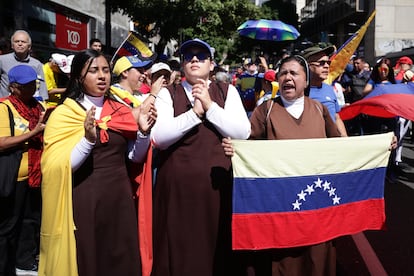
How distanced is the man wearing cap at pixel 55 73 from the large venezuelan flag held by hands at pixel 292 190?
348 cm

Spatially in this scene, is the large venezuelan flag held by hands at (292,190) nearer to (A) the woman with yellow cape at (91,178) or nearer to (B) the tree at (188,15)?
(A) the woman with yellow cape at (91,178)

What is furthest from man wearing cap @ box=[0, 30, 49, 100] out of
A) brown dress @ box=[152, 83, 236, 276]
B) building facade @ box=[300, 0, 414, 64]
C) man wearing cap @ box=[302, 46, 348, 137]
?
building facade @ box=[300, 0, 414, 64]

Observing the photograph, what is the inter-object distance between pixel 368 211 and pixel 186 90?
1652mm

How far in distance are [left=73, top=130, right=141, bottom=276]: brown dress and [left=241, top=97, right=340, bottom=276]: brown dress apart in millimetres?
918

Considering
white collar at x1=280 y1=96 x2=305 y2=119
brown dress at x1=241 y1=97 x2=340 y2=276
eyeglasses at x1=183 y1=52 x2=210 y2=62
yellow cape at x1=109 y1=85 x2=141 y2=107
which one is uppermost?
eyeglasses at x1=183 y1=52 x2=210 y2=62

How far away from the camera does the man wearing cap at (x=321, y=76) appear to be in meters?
4.66

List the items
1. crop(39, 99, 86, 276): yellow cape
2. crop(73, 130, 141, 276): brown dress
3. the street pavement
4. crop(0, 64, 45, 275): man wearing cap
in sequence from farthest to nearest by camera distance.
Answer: the street pavement, crop(0, 64, 45, 275): man wearing cap, crop(73, 130, 141, 276): brown dress, crop(39, 99, 86, 276): yellow cape

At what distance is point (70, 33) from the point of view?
1950 cm

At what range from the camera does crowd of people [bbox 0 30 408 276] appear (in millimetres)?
3207

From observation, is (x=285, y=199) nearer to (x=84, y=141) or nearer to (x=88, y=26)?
(x=84, y=141)

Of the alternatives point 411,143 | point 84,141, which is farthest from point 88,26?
point 84,141

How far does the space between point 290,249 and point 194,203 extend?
2.49 ft

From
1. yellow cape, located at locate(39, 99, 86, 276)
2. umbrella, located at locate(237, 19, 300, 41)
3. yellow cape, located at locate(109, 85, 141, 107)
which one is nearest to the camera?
yellow cape, located at locate(39, 99, 86, 276)

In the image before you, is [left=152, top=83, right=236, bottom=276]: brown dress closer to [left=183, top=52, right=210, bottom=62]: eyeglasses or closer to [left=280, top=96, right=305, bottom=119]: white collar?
[left=183, top=52, right=210, bottom=62]: eyeglasses
